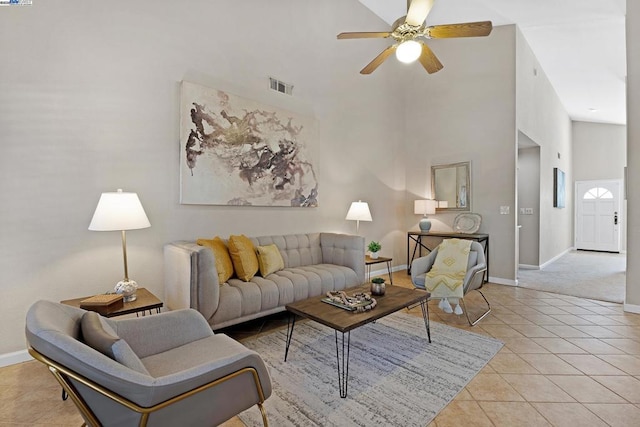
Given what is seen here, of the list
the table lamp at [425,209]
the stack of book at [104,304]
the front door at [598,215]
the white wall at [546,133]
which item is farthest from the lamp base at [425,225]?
the front door at [598,215]

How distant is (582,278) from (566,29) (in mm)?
3880

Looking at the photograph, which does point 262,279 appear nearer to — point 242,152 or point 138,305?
point 138,305

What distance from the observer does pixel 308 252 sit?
3.88 meters

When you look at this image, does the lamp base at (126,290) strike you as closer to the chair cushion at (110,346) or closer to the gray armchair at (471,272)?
the chair cushion at (110,346)

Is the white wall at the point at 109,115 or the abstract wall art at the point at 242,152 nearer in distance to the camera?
the white wall at the point at 109,115

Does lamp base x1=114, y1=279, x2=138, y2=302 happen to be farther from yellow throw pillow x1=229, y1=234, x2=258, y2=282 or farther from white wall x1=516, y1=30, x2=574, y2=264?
white wall x1=516, y1=30, x2=574, y2=264

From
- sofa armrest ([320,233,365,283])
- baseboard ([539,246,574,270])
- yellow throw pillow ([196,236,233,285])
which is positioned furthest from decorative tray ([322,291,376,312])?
baseboard ([539,246,574,270])

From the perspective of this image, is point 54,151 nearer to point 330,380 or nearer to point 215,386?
point 215,386

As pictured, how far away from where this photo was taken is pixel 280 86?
3.91 meters

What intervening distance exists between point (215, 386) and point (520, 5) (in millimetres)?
5424

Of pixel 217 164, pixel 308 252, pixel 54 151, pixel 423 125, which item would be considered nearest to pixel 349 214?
pixel 308 252

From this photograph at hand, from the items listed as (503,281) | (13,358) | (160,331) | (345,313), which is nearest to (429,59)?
(345,313)

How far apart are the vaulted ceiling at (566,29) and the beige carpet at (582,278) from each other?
3493mm

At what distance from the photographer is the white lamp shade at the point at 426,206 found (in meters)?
5.22
